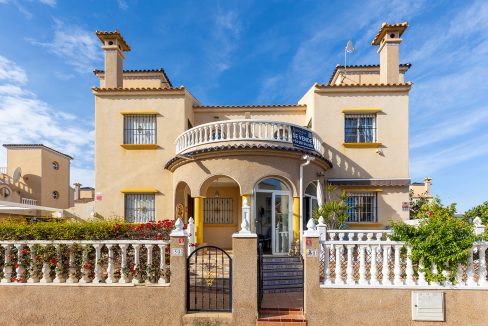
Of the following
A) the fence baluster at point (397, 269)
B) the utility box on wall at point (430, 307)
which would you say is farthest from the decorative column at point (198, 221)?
the utility box on wall at point (430, 307)

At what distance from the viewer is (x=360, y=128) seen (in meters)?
14.7

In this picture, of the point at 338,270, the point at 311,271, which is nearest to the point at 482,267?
the point at 338,270

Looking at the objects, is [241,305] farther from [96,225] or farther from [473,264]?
[473,264]

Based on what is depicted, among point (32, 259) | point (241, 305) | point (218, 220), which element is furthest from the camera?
point (218, 220)

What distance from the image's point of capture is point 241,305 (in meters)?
6.68

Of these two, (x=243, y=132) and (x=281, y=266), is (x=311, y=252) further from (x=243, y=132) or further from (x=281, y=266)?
(x=243, y=132)

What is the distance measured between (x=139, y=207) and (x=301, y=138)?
863 cm

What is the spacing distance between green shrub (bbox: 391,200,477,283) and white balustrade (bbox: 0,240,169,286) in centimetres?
584

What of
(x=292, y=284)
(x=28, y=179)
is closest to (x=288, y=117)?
(x=292, y=284)

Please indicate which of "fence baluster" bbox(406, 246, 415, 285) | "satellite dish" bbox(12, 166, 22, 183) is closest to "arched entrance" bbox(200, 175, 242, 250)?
"fence baluster" bbox(406, 246, 415, 285)

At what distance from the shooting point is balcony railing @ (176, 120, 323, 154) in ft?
38.2

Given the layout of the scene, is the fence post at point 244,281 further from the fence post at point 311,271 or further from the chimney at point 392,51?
the chimney at point 392,51

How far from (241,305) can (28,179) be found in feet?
90.0

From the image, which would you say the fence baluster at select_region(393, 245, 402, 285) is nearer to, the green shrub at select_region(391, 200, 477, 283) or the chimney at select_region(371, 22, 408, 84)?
the green shrub at select_region(391, 200, 477, 283)
